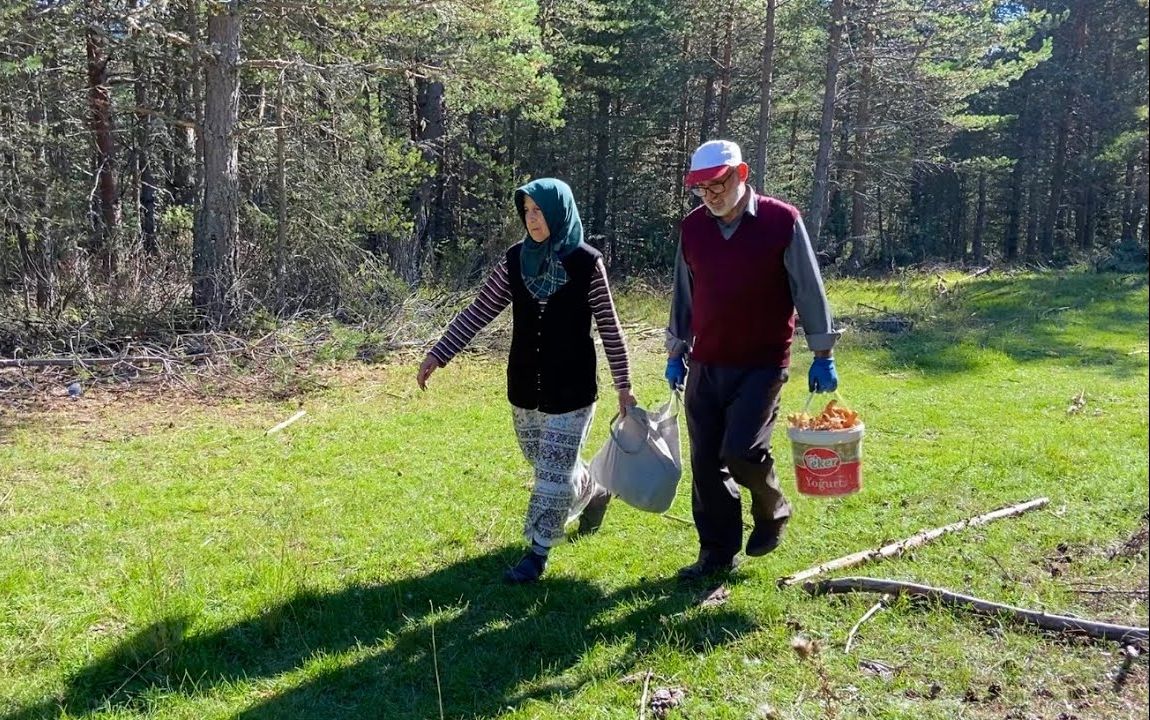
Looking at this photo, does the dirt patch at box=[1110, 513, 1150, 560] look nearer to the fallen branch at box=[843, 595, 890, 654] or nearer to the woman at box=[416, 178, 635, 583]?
the fallen branch at box=[843, 595, 890, 654]

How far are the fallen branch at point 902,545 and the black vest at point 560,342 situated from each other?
1.27m

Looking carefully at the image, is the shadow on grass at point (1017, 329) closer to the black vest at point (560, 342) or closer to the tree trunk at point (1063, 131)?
the black vest at point (560, 342)

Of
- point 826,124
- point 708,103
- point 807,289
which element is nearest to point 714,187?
point 807,289

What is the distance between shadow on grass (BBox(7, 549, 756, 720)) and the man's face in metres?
1.71

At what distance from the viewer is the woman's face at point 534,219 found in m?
3.78

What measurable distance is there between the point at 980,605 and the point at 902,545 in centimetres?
74

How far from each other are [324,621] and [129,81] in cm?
1155

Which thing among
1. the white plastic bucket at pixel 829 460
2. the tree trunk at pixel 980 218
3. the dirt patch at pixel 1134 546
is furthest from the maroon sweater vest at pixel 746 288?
the tree trunk at pixel 980 218

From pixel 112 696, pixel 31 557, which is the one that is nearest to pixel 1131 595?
pixel 112 696

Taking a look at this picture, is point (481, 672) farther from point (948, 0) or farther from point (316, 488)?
point (948, 0)

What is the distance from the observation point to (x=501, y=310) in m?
4.14

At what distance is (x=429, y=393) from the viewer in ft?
28.5

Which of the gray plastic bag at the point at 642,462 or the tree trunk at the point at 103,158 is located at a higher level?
the tree trunk at the point at 103,158

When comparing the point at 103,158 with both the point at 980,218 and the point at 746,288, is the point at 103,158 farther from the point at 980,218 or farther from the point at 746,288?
the point at 980,218
